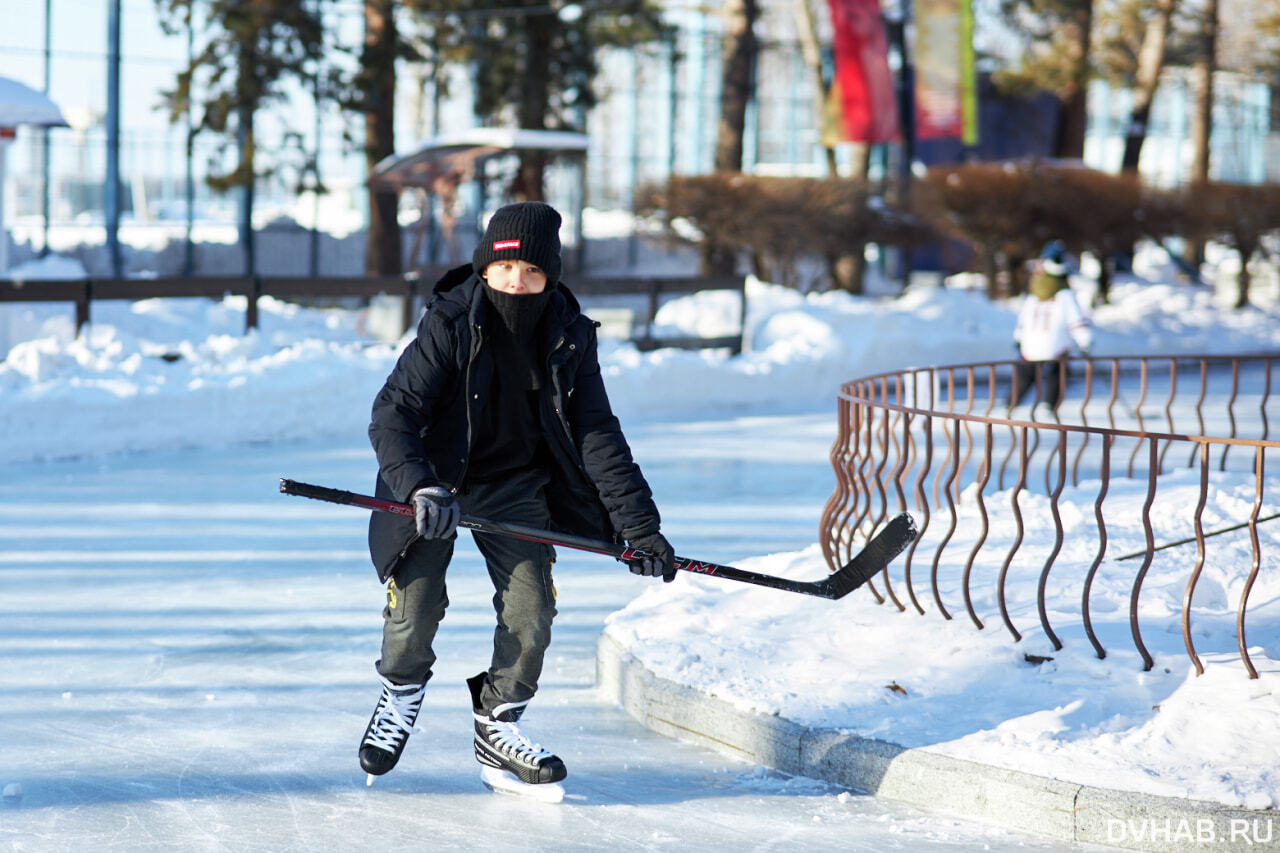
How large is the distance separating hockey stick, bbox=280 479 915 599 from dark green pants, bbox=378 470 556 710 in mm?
88

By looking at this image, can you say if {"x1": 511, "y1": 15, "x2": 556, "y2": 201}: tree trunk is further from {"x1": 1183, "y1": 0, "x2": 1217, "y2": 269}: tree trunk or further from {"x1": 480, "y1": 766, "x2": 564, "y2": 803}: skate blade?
{"x1": 480, "y1": 766, "x2": 564, "y2": 803}: skate blade

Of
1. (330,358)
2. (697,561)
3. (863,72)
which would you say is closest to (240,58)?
(863,72)

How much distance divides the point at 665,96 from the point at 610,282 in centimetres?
1723

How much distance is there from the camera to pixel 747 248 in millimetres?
20734

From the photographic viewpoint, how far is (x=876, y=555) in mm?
3932

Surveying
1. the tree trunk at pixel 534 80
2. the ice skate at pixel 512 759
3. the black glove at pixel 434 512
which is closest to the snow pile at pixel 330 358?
the tree trunk at pixel 534 80

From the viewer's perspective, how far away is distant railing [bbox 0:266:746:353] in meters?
11.2

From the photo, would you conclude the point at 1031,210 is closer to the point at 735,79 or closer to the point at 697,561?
the point at 735,79

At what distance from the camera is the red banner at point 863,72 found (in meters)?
20.1

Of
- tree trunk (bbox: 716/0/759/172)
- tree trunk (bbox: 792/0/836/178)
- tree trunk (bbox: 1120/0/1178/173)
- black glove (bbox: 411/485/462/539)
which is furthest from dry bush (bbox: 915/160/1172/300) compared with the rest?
black glove (bbox: 411/485/462/539)

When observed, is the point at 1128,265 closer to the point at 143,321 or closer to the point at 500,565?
the point at 143,321

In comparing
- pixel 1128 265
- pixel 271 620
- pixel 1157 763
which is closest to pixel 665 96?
pixel 1128 265

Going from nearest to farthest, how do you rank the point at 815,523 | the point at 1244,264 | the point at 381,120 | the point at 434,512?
the point at 434,512 → the point at 815,523 → the point at 381,120 → the point at 1244,264

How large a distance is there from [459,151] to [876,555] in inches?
554
